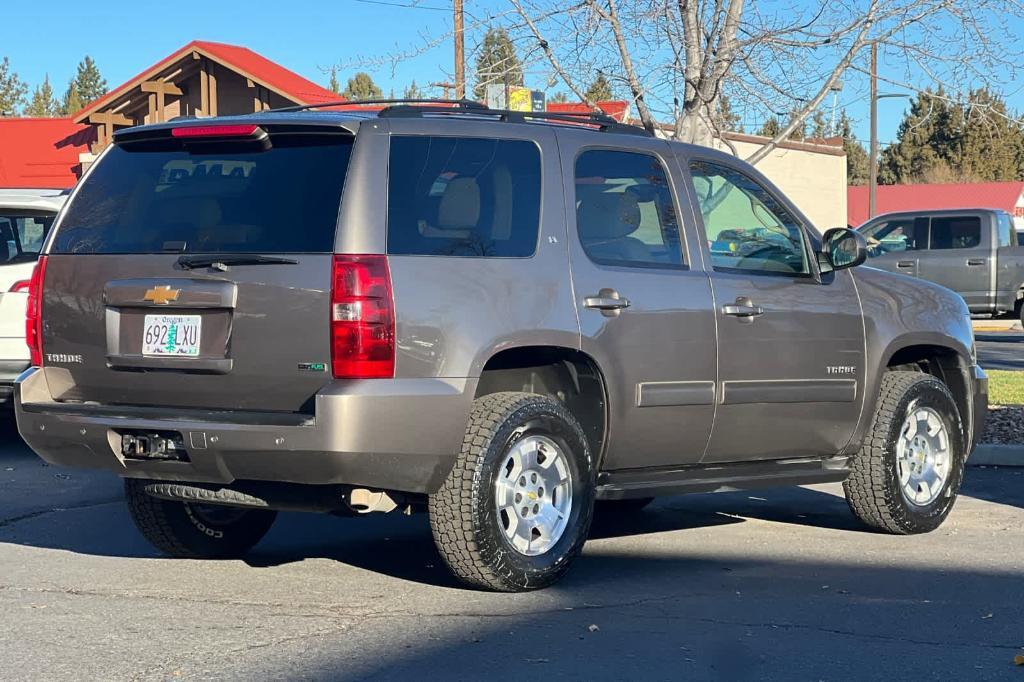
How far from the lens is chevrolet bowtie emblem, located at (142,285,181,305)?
19.4ft

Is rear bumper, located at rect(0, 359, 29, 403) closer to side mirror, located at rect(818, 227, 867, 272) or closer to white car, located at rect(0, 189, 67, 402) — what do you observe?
white car, located at rect(0, 189, 67, 402)

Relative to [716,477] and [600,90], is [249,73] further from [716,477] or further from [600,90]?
[716,477]

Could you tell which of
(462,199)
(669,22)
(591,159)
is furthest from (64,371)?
(669,22)

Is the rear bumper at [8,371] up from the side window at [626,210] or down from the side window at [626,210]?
down

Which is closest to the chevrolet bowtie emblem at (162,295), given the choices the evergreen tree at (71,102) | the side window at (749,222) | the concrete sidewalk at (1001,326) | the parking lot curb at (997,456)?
the side window at (749,222)

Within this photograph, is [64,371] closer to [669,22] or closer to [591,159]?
[591,159]

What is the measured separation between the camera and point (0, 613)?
5.79m

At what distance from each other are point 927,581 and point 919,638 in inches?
44.8

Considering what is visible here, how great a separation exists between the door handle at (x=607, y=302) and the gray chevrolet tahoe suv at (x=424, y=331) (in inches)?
0.5

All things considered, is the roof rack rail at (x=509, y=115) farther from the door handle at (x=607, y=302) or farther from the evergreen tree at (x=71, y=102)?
the evergreen tree at (x=71, y=102)

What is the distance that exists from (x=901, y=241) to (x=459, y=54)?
12.2 m

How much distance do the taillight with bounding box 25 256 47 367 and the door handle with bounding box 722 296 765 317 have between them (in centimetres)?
300

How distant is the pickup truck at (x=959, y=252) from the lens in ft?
79.9

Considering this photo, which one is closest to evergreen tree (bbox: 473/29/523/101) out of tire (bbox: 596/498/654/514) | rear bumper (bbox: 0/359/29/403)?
rear bumper (bbox: 0/359/29/403)
